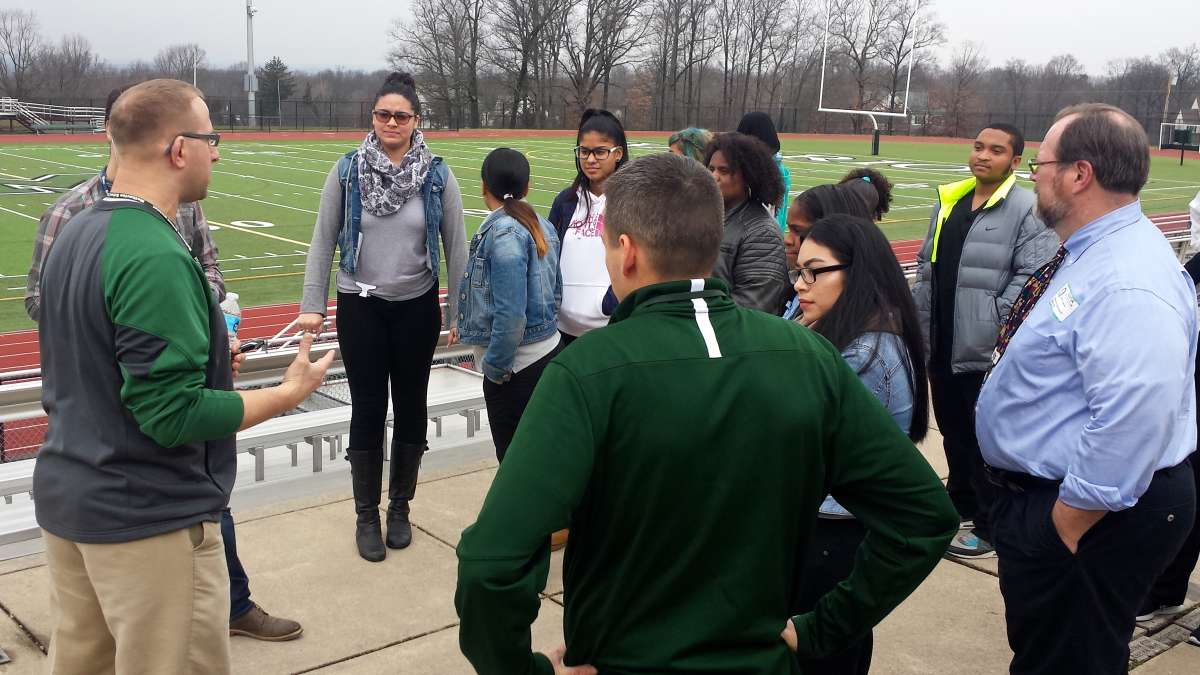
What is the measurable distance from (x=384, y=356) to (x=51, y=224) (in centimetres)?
152

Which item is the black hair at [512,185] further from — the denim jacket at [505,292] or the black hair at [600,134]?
the black hair at [600,134]

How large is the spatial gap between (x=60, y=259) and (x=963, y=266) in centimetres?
392

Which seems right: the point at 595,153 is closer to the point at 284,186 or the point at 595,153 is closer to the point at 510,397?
the point at 510,397

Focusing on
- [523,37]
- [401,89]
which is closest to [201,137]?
[401,89]

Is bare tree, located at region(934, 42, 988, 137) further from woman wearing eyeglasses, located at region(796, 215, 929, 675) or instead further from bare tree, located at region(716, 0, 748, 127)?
woman wearing eyeglasses, located at region(796, 215, 929, 675)

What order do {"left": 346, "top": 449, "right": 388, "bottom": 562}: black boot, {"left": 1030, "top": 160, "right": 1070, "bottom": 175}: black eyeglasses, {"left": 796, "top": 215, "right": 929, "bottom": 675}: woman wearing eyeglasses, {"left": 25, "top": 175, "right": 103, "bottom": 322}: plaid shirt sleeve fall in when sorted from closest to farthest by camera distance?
{"left": 796, "top": 215, "right": 929, "bottom": 675}: woman wearing eyeglasses → {"left": 1030, "top": 160, "right": 1070, "bottom": 175}: black eyeglasses → {"left": 25, "top": 175, "right": 103, "bottom": 322}: plaid shirt sleeve → {"left": 346, "top": 449, "right": 388, "bottom": 562}: black boot

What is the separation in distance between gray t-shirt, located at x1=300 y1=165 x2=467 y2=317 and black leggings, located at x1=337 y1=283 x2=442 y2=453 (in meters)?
0.07

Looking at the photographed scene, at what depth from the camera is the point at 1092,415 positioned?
2.54m

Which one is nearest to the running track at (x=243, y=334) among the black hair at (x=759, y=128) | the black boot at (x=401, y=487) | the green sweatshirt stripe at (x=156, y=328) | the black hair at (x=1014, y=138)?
the black hair at (x=759, y=128)

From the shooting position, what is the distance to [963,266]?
5.00 m

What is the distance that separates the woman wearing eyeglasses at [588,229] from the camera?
473 cm

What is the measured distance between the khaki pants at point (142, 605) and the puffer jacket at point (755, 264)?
228cm

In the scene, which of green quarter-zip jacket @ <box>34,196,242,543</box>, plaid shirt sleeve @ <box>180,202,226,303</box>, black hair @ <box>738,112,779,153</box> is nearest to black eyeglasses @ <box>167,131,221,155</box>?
green quarter-zip jacket @ <box>34,196,242,543</box>

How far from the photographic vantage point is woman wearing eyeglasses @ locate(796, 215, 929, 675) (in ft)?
8.73
